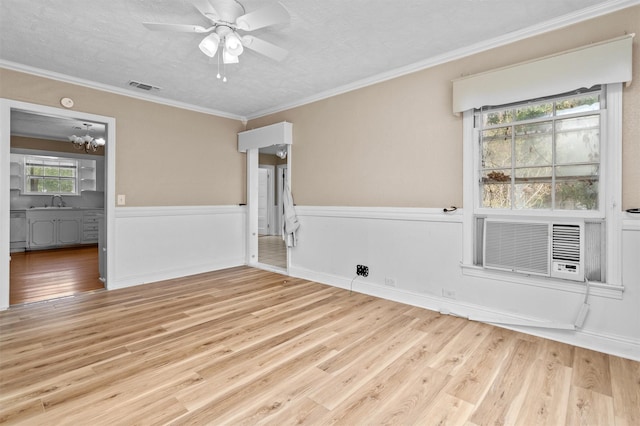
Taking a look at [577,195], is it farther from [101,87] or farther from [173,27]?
[101,87]

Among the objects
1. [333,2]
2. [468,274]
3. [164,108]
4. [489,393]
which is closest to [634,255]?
[468,274]

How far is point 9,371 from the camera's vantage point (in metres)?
2.05

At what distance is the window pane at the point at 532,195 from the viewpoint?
2609 millimetres

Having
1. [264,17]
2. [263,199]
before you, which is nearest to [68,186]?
[263,199]

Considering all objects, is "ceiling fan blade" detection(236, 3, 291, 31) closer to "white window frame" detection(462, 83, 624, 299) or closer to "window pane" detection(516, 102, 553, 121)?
"window pane" detection(516, 102, 553, 121)

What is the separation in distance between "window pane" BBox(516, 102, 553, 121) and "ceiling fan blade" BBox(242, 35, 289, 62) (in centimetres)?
208

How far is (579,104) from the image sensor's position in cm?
246

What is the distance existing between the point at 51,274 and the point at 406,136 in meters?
5.36

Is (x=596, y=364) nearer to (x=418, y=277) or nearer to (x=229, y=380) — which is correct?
(x=418, y=277)

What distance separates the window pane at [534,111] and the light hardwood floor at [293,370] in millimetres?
1838

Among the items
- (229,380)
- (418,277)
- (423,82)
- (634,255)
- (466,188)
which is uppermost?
(423,82)

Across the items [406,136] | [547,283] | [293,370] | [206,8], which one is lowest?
[293,370]

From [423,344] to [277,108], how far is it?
12.4 feet

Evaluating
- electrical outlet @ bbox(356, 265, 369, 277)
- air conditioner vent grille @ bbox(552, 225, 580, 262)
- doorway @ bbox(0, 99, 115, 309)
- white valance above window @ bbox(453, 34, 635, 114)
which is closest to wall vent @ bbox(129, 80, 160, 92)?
doorway @ bbox(0, 99, 115, 309)
